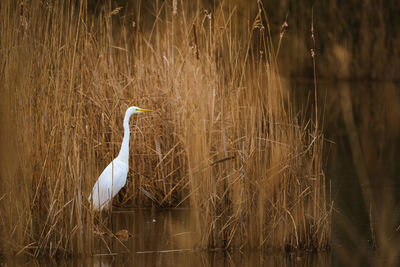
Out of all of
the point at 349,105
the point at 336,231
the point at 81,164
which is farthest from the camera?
the point at 349,105

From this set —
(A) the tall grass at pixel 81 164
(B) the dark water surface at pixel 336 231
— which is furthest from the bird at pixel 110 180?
(A) the tall grass at pixel 81 164

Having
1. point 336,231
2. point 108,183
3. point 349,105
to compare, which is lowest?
point 336,231

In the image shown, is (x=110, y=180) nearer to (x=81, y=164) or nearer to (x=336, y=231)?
(x=81, y=164)

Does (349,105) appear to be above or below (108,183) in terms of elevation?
above

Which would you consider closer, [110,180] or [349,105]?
[110,180]

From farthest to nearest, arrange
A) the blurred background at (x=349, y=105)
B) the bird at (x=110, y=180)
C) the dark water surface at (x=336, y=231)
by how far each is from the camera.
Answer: the bird at (x=110, y=180) < the blurred background at (x=349, y=105) < the dark water surface at (x=336, y=231)

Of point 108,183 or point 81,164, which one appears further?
point 108,183

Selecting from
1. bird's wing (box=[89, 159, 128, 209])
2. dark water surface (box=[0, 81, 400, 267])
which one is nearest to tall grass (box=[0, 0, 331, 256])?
dark water surface (box=[0, 81, 400, 267])

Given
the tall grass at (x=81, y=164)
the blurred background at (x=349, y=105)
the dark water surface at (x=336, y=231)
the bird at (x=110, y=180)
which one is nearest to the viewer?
the tall grass at (x=81, y=164)

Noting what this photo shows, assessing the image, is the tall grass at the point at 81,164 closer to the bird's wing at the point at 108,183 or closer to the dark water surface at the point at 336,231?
the dark water surface at the point at 336,231

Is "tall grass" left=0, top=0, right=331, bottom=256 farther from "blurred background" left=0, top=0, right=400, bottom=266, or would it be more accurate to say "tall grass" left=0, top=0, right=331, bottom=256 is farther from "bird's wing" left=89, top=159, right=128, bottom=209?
"bird's wing" left=89, top=159, right=128, bottom=209

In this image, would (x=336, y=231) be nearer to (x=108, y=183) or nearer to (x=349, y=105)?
(x=108, y=183)

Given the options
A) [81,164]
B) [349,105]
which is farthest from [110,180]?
[349,105]

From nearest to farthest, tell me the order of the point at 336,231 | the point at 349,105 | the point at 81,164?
the point at 81,164 → the point at 336,231 → the point at 349,105
